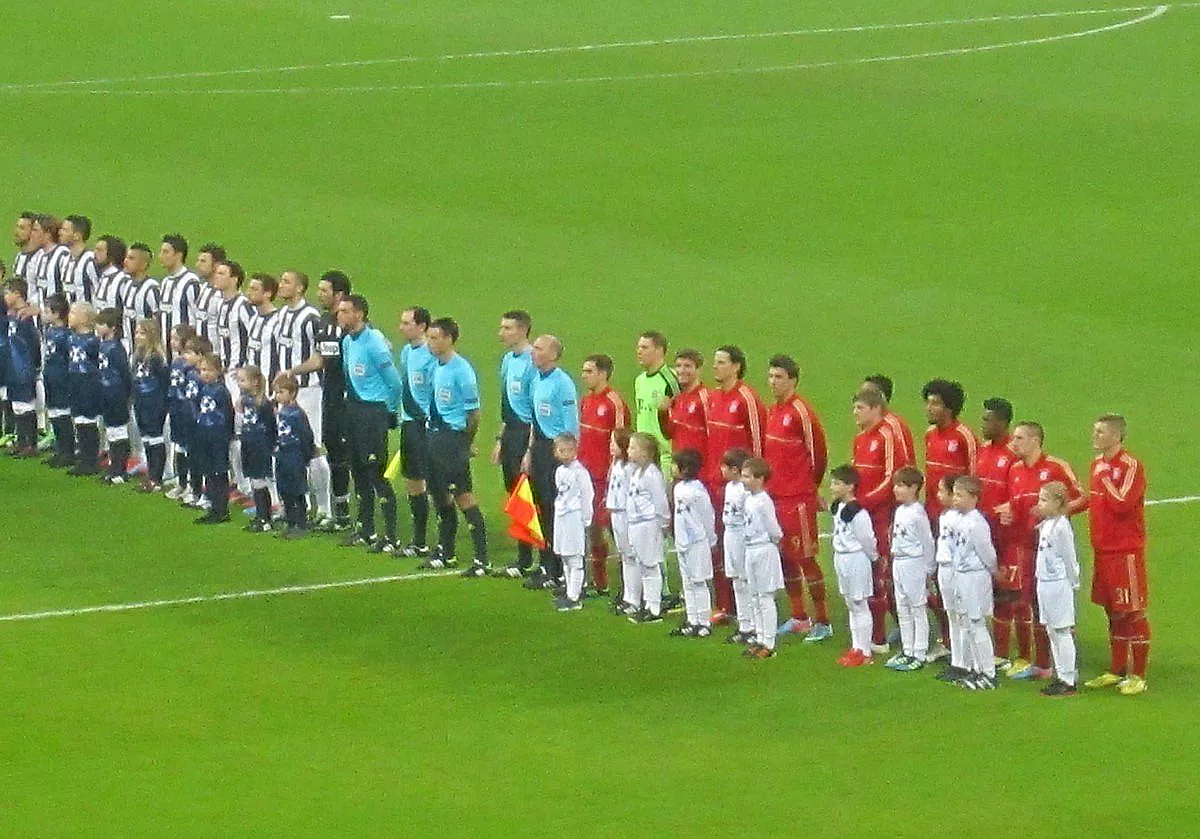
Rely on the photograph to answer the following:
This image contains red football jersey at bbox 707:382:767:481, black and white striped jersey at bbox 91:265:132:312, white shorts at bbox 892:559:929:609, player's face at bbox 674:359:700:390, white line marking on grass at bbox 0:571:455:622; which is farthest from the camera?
black and white striped jersey at bbox 91:265:132:312

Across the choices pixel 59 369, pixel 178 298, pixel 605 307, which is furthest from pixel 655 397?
pixel 605 307

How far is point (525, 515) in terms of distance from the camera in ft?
66.8

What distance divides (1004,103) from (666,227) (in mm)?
9694

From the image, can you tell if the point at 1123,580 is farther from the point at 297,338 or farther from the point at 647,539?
the point at 297,338

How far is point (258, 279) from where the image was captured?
2305cm

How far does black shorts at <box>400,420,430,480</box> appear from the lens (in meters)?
21.5

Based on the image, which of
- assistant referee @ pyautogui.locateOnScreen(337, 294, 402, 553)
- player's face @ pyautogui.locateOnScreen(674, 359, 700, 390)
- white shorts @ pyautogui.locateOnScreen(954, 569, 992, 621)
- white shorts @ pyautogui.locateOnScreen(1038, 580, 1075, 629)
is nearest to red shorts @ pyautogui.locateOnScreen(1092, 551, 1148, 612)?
white shorts @ pyautogui.locateOnScreen(1038, 580, 1075, 629)

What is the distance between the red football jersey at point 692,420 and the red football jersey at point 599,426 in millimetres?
544

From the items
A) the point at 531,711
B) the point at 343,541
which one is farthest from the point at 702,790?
the point at 343,541

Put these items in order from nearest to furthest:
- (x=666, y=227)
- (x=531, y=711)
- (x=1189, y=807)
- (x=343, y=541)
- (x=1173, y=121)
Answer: (x=1189, y=807)
(x=531, y=711)
(x=343, y=541)
(x=666, y=227)
(x=1173, y=121)

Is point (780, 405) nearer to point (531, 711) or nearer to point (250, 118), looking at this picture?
point (531, 711)

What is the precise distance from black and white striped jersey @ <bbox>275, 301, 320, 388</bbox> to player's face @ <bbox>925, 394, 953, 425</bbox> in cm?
654

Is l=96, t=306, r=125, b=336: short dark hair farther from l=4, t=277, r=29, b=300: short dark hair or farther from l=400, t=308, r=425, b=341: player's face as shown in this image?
l=400, t=308, r=425, b=341: player's face

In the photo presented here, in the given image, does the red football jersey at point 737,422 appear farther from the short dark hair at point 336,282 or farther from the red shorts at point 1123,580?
the short dark hair at point 336,282
